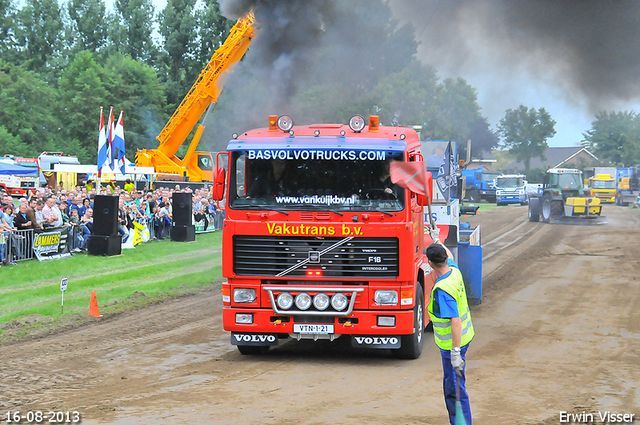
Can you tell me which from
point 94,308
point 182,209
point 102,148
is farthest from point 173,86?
point 94,308

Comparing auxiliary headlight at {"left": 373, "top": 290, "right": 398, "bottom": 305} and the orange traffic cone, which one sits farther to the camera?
the orange traffic cone

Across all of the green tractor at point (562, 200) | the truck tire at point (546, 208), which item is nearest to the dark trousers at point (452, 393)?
the green tractor at point (562, 200)

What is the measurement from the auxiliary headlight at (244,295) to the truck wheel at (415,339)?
199 cm

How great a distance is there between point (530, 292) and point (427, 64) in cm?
906

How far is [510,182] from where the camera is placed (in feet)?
166

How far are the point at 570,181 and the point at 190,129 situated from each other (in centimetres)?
1882

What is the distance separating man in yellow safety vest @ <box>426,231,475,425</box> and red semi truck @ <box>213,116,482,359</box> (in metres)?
2.19

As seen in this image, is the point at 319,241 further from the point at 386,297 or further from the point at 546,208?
the point at 546,208

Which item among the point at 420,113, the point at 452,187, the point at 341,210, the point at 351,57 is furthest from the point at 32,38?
the point at 341,210

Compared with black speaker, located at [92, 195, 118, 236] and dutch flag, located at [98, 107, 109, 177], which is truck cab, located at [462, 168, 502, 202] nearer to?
dutch flag, located at [98, 107, 109, 177]

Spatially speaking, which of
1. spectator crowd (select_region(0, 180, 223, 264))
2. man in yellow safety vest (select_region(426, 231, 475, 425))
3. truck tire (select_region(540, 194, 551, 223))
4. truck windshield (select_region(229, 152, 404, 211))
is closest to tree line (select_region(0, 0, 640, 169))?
spectator crowd (select_region(0, 180, 223, 264))

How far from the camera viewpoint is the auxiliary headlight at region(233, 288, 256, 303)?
8523 millimetres

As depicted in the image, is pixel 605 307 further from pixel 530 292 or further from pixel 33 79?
pixel 33 79

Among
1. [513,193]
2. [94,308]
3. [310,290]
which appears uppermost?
[513,193]
